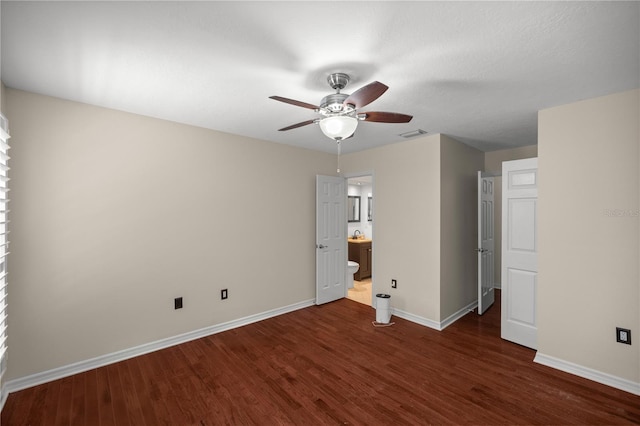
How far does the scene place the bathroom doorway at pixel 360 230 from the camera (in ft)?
18.9

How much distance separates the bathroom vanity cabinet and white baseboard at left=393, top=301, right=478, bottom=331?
184 centimetres

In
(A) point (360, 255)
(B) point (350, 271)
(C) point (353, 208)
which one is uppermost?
(C) point (353, 208)

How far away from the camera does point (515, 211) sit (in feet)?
10.6

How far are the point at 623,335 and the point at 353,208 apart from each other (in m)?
4.71

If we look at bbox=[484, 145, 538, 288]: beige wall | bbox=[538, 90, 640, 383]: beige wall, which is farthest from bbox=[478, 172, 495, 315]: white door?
bbox=[538, 90, 640, 383]: beige wall

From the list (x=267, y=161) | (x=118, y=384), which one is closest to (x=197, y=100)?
(x=267, y=161)

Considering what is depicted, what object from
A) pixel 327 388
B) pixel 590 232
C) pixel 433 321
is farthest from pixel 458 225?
pixel 327 388

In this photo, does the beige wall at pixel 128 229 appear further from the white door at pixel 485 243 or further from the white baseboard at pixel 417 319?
the white door at pixel 485 243

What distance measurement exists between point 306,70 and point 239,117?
1251mm

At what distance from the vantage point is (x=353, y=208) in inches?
259

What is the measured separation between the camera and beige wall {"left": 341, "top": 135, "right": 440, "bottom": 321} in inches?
142

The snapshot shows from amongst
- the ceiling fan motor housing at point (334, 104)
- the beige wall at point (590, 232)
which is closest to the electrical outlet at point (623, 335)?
the beige wall at point (590, 232)

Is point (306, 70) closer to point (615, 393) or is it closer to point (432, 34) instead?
point (432, 34)

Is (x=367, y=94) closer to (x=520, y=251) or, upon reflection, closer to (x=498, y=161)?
(x=520, y=251)
